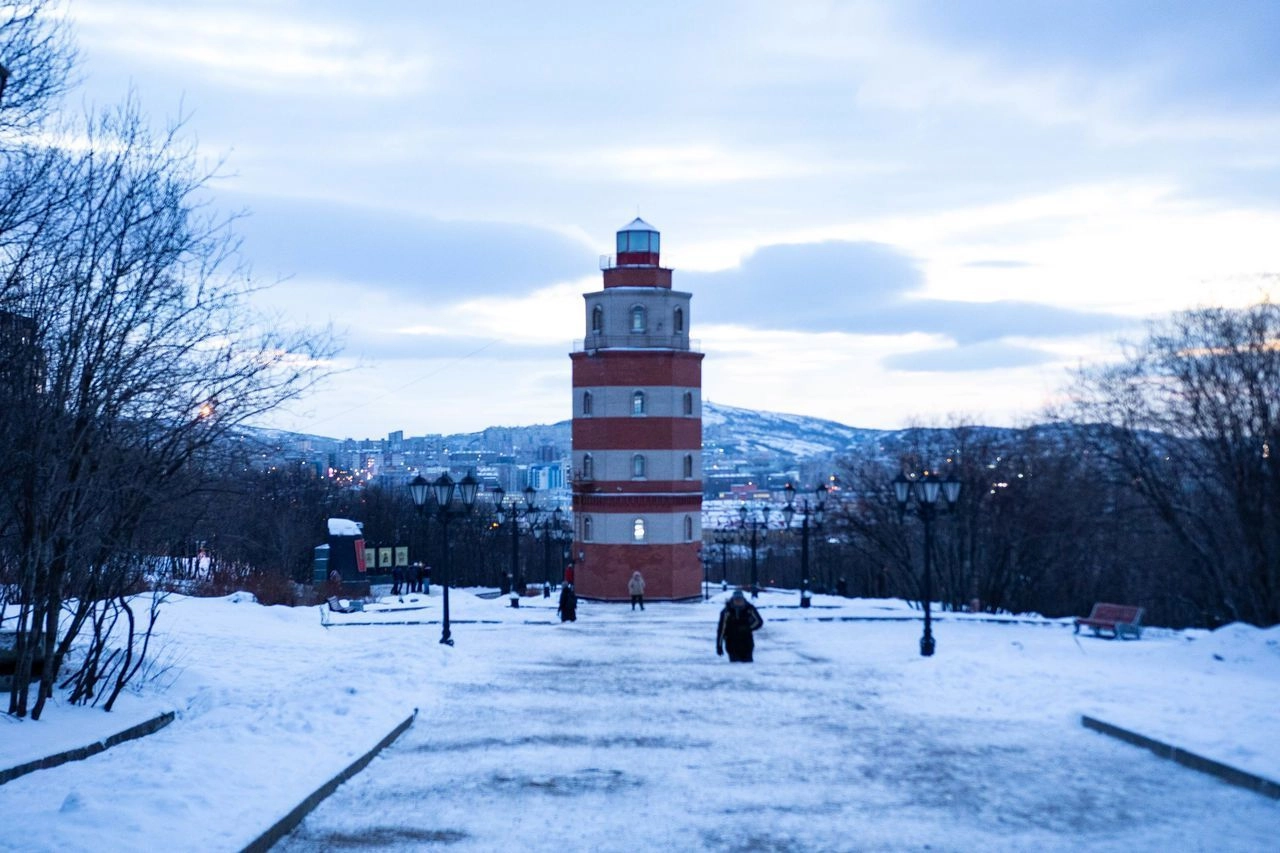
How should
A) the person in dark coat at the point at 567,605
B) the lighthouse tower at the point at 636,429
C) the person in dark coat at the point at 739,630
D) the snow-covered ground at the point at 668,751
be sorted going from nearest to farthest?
the snow-covered ground at the point at 668,751, the person in dark coat at the point at 739,630, the person in dark coat at the point at 567,605, the lighthouse tower at the point at 636,429

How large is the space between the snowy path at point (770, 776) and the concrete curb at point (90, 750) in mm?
2301

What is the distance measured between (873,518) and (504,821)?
46.3 meters

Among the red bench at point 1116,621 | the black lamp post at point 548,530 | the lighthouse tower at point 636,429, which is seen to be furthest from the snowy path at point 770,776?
the black lamp post at point 548,530

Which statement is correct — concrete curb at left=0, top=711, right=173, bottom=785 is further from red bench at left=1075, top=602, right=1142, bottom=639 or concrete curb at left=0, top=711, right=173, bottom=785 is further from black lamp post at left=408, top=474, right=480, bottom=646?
red bench at left=1075, top=602, right=1142, bottom=639

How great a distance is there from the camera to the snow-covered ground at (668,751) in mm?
9234

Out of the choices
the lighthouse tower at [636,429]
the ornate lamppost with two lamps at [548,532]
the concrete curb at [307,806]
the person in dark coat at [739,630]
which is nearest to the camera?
the concrete curb at [307,806]

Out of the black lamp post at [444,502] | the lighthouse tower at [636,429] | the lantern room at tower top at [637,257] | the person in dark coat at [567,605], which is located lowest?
the person in dark coat at [567,605]

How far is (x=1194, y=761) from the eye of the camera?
11500mm

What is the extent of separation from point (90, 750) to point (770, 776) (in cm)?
613

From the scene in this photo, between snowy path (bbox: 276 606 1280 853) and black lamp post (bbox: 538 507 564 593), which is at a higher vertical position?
black lamp post (bbox: 538 507 564 593)

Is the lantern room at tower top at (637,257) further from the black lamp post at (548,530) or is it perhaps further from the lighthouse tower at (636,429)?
the black lamp post at (548,530)

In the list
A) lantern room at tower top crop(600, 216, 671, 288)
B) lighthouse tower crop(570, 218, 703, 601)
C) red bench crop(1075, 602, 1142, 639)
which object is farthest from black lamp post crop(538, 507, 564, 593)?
red bench crop(1075, 602, 1142, 639)

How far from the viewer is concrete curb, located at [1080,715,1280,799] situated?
10.3m

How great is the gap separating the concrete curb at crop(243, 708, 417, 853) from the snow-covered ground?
0.10m
